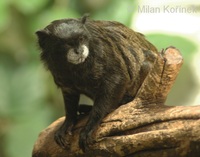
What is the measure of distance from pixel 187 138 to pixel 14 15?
2544mm

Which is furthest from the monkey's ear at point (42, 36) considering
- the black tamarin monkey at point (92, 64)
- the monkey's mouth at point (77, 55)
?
the monkey's mouth at point (77, 55)

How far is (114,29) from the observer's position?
2.35m

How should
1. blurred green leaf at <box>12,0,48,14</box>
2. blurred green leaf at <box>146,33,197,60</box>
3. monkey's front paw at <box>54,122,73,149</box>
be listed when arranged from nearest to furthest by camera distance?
monkey's front paw at <box>54,122,73,149</box> < blurred green leaf at <box>146,33,197,60</box> < blurred green leaf at <box>12,0,48,14</box>

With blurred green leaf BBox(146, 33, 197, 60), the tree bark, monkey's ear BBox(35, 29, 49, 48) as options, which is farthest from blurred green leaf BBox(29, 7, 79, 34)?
the tree bark

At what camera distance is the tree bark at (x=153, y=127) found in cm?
183

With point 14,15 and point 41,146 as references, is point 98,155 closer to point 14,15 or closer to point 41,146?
point 41,146

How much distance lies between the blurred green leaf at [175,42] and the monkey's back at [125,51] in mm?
708

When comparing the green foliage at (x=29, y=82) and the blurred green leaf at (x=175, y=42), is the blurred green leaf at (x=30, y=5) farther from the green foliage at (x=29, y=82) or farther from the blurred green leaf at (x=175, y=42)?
the blurred green leaf at (x=175, y=42)

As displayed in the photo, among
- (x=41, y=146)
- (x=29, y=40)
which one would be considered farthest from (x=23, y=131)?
(x=41, y=146)

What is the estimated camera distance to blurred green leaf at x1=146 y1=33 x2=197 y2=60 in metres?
3.14

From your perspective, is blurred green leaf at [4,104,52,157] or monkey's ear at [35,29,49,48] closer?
monkey's ear at [35,29,49,48]

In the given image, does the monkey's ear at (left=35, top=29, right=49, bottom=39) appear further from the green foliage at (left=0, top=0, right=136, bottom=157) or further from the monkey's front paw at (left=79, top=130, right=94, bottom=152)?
the green foliage at (left=0, top=0, right=136, bottom=157)

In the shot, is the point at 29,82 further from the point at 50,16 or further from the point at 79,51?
the point at 79,51

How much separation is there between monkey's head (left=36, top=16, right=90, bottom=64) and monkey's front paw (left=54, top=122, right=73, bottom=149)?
36cm
